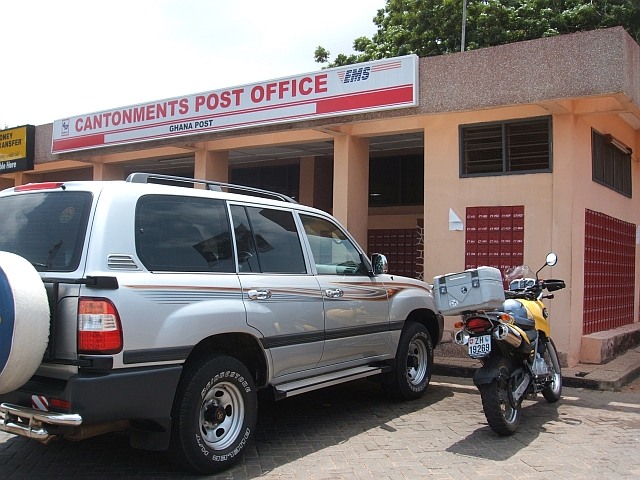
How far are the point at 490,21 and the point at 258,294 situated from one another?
56.3ft

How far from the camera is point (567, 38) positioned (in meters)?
7.94

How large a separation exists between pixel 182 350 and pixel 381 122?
652 cm

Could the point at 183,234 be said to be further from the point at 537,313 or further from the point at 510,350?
the point at 537,313

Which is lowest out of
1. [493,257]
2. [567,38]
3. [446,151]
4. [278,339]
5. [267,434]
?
[267,434]

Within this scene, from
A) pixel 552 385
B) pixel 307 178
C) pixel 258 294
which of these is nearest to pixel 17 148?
pixel 307 178

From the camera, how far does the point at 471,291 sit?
5707mm

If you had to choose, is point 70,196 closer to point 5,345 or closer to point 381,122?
point 5,345

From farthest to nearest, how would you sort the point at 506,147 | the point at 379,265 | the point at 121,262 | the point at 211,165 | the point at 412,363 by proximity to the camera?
the point at 211,165, the point at 506,147, the point at 412,363, the point at 379,265, the point at 121,262

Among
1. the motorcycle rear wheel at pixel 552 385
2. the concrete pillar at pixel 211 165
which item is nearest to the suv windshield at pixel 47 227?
the motorcycle rear wheel at pixel 552 385

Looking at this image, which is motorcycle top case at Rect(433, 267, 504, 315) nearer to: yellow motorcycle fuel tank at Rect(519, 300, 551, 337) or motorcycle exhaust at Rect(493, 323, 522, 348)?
motorcycle exhaust at Rect(493, 323, 522, 348)

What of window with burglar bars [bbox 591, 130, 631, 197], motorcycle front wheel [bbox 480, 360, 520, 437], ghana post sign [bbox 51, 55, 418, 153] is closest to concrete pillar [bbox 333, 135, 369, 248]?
ghana post sign [bbox 51, 55, 418, 153]

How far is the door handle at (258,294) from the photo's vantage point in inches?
192

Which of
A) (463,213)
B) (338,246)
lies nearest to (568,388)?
(463,213)

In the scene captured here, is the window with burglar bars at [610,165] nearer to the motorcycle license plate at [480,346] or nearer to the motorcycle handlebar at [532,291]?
the motorcycle handlebar at [532,291]
